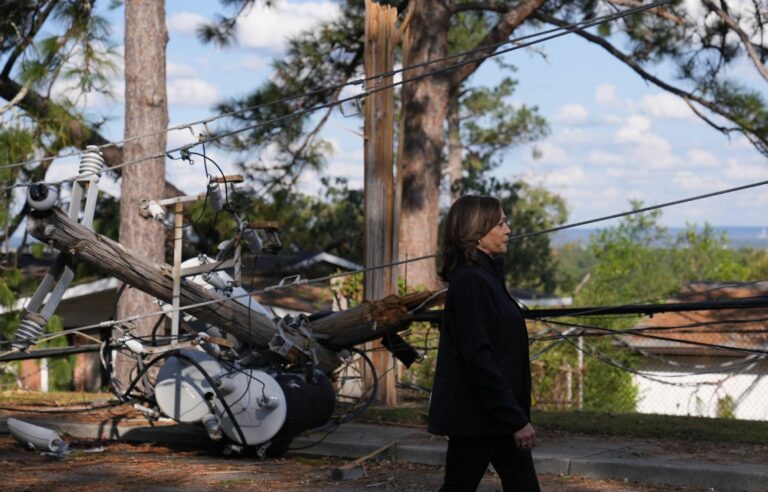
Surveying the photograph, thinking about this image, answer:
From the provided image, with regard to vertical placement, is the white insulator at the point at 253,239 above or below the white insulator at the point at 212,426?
above

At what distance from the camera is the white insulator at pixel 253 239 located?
7738mm

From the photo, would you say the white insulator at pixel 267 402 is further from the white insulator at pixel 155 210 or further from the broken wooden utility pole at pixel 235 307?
the white insulator at pixel 155 210

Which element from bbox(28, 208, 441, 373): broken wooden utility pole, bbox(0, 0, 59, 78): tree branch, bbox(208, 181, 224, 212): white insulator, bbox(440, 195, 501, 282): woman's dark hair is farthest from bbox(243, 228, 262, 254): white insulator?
bbox(0, 0, 59, 78): tree branch

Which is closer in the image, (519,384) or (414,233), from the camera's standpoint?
(519,384)

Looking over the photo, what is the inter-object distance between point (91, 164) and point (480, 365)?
13.9ft

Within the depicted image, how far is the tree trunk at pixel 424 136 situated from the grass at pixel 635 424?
22.0 feet

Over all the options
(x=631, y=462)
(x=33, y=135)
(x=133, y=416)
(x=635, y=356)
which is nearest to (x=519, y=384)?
(x=631, y=462)

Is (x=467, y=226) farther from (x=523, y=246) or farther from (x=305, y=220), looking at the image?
(x=523, y=246)

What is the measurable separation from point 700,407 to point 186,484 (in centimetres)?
1491

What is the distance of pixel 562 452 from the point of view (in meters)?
7.81

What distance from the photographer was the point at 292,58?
18375 mm

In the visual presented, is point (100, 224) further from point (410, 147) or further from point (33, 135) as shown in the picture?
point (410, 147)

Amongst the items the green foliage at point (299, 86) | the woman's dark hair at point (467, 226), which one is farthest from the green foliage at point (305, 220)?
the woman's dark hair at point (467, 226)

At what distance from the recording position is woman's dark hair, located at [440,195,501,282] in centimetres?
471
